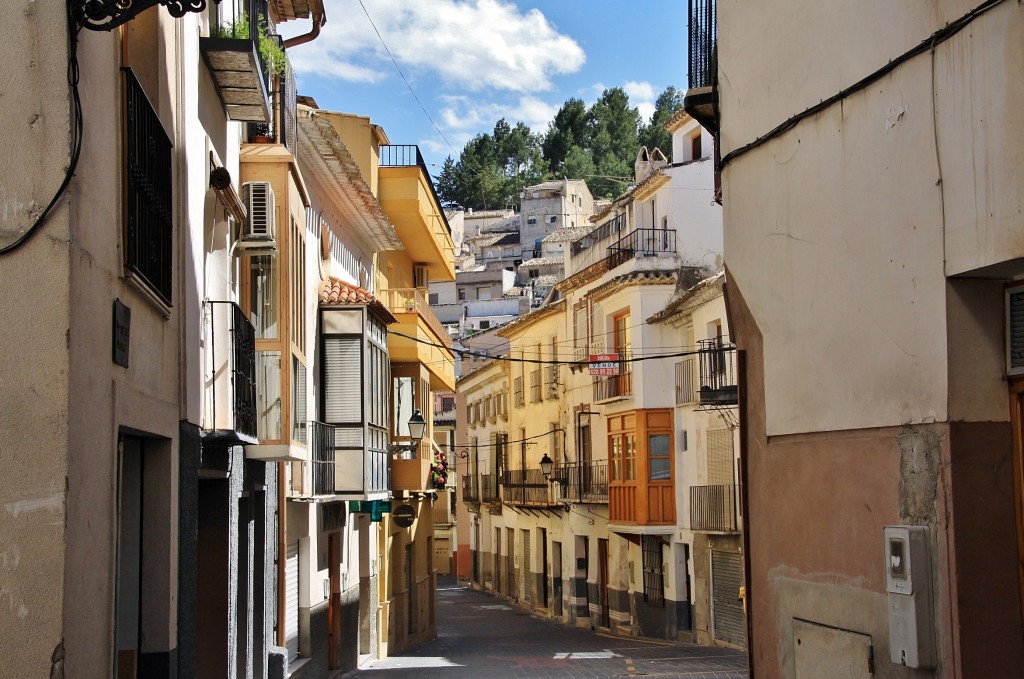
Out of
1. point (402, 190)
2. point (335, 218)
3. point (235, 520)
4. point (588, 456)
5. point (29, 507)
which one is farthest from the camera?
point (588, 456)

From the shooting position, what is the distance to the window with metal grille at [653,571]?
3253cm

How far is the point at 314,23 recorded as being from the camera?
16.5 meters

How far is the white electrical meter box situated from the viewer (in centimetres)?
605

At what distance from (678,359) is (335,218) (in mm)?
13306

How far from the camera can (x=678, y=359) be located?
32.0 metres

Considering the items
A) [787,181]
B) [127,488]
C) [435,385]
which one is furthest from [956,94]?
[435,385]

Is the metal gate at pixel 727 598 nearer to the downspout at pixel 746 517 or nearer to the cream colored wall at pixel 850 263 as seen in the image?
the downspout at pixel 746 517

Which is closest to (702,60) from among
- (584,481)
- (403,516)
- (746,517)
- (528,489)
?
(746,517)

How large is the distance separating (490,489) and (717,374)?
24.1 meters

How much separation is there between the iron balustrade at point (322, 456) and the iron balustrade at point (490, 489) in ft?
104

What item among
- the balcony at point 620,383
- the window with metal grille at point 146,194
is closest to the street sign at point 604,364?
the balcony at point 620,383

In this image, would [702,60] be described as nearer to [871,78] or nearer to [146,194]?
[871,78]

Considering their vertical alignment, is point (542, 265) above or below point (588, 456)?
above

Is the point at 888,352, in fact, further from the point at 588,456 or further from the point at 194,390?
the point at 588,456
